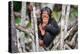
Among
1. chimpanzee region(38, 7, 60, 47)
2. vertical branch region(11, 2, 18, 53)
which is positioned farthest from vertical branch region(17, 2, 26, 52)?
chimpanzee region(38, 7, 60, 47)

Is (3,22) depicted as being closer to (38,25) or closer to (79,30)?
(38,25)

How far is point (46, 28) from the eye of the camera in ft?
5.79

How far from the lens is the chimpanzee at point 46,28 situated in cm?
174

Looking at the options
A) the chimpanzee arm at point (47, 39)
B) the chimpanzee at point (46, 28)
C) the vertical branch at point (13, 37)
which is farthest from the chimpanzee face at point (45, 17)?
the vertical branch at point (13, 37)

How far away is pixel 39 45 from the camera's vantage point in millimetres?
1731

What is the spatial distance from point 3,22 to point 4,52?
29 cm

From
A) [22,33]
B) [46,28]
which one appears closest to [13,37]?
[22,33]

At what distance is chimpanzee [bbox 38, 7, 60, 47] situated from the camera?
1743 mm

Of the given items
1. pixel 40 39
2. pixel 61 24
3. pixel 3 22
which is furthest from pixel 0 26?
pixel 61 24

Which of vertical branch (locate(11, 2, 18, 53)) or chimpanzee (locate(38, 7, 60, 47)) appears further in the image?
chimpanzee (locate(38, 7, 60, 47))

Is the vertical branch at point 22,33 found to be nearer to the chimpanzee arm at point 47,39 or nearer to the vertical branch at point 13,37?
the vertical branch at point 13,37

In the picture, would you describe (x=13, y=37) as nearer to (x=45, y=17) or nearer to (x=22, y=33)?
(x=22, y=33)

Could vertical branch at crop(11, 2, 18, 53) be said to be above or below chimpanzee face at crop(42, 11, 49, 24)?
below

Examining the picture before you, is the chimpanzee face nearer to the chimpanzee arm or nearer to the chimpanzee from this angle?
the chimpanzee
